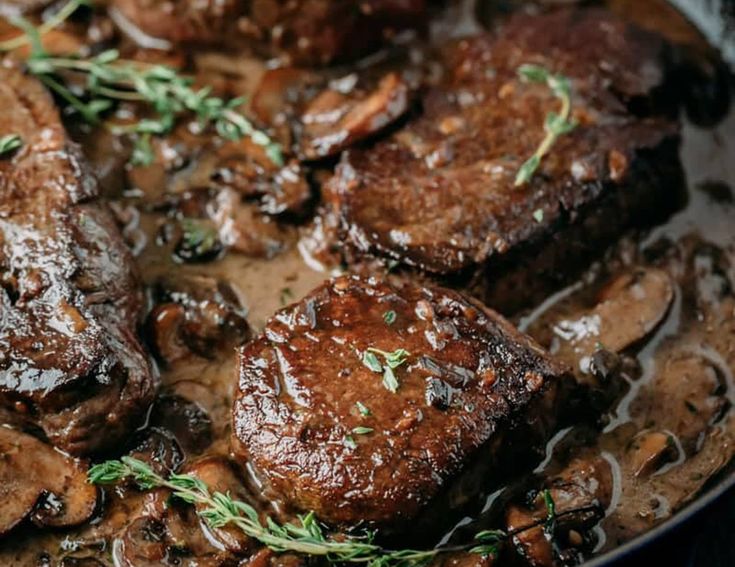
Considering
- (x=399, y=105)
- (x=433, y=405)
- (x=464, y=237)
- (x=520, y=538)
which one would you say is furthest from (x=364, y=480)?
(x=399, y=105)

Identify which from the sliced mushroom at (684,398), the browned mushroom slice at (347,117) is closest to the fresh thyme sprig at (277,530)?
the sliced mushroom at (684,398)

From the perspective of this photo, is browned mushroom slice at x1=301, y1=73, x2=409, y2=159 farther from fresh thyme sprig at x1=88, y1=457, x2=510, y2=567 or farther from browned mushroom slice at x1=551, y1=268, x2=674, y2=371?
fresh thyme sprig at x1=88, y1=457, x2=510, y2=567

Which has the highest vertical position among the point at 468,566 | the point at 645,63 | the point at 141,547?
the point at 645,63

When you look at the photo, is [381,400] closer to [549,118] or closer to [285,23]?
[549,118]

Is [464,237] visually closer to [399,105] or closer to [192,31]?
[399,105]

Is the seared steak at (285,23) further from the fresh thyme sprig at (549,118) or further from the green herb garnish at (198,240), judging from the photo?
the green herb garnish at (198,240)
